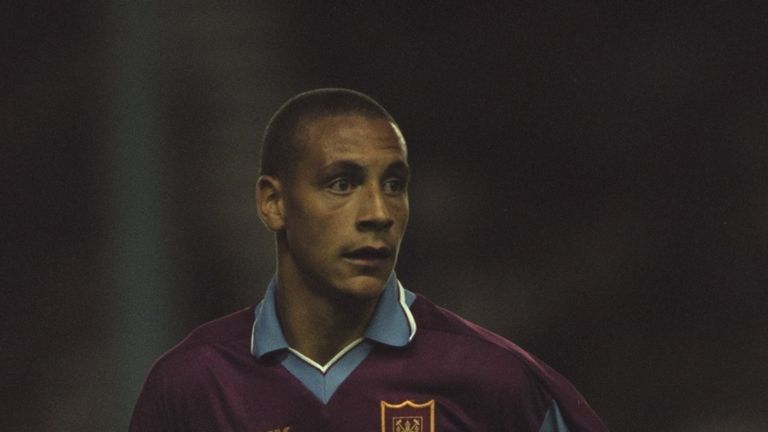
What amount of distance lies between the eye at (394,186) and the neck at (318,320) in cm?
16

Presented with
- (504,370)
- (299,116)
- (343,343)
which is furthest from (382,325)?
(299,116)

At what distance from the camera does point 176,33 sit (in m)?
2.68

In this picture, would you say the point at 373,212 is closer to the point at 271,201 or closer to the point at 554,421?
the point at 271,201

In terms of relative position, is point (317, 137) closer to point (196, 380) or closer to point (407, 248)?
point (196, 380)

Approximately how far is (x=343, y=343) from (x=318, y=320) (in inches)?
1.9

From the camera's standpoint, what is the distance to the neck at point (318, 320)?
2.10 meters

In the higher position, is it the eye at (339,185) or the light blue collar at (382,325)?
the eye at (339,185)

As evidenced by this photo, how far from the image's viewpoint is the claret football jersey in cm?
206

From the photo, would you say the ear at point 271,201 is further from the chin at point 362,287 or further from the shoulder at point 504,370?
the shoulder at point 504,370

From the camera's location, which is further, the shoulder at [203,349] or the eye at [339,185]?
the shoulder at [203,349]

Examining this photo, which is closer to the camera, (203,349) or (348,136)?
(348,136)

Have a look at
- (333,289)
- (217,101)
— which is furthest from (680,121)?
(333,289)

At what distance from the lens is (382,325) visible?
211 centimetres

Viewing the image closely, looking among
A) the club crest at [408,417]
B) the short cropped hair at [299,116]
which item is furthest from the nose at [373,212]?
the club crest at [408,417]
